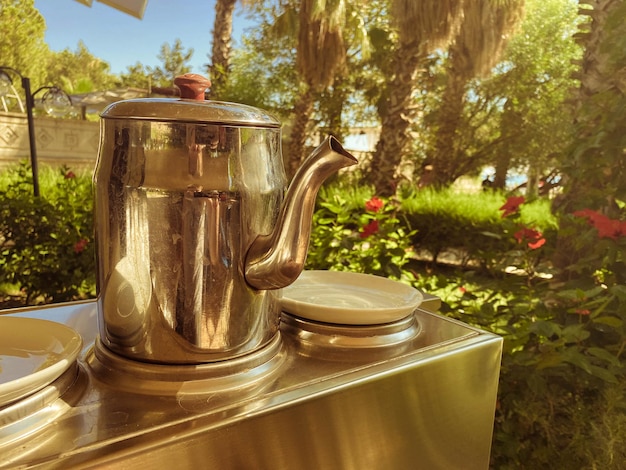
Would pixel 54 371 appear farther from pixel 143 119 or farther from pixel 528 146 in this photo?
pixel 528 146

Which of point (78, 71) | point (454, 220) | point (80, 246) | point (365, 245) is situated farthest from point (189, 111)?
point (78, 71)

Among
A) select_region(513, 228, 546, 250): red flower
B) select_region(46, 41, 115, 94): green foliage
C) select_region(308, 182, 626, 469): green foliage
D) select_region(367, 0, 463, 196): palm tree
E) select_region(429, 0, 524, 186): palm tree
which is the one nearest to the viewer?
select_region(308, 182, 626, 469): green foliage

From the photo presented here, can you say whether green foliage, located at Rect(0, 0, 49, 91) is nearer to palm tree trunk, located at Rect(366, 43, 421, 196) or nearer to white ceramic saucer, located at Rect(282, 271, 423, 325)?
palm tree trunk, located at Rect(366, 43, 421, 196)

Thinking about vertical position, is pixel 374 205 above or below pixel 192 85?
below

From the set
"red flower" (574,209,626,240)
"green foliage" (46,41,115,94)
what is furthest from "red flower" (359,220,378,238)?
"green foliage" (46,41,115,94)

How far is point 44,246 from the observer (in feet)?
8.14

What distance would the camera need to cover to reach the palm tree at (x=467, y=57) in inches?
187

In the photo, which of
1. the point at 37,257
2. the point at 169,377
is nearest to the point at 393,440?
the point at 169,377

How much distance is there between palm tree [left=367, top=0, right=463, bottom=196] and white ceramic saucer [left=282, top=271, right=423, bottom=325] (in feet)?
12.2

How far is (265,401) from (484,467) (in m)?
0.38

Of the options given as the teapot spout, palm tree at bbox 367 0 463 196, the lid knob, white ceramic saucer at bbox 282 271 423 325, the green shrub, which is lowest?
the green shrub

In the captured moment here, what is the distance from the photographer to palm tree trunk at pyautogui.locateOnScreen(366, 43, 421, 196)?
4316 mm

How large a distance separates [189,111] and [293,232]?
156mm

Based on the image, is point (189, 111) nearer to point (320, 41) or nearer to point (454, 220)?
point (454, 220)
